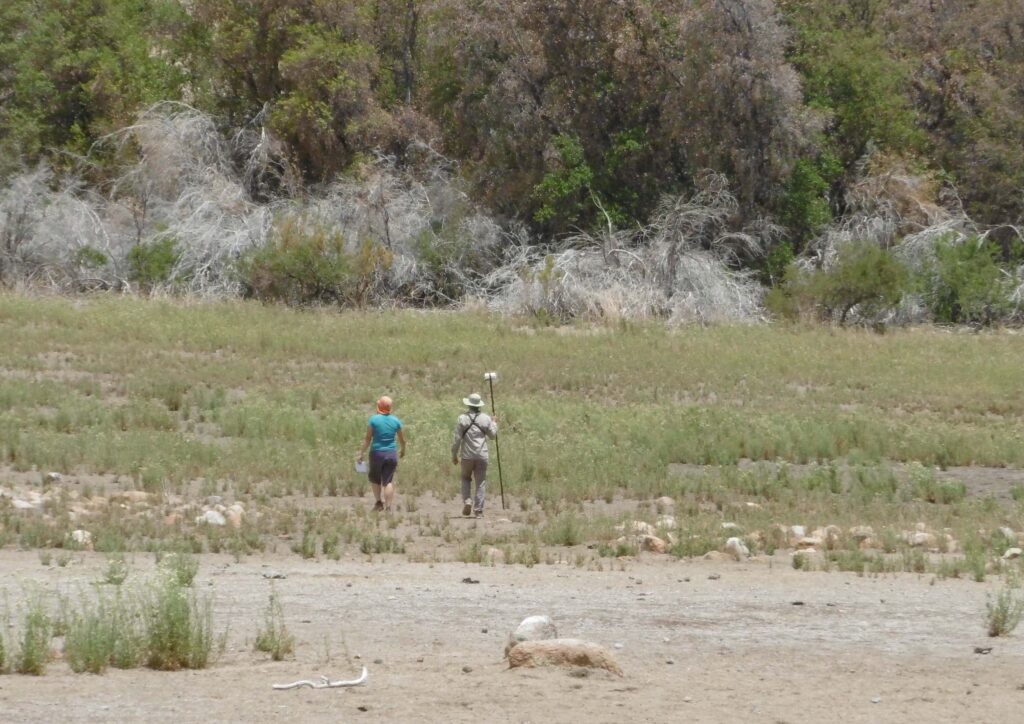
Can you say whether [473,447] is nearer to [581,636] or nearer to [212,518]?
[212,518]

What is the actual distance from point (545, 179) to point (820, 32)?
924 centimetres

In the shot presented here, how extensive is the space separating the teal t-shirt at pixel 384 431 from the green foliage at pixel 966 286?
1005 inches

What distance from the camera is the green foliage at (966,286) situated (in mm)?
39094

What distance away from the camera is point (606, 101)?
142 ft

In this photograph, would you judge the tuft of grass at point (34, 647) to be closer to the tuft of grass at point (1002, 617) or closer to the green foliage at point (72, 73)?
the tuft of grass at point (1002, 617)

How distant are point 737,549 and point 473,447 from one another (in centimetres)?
366

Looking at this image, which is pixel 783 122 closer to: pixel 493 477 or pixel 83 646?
pixel 493 477

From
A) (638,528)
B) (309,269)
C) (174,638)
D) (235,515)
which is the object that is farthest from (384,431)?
(309,269)

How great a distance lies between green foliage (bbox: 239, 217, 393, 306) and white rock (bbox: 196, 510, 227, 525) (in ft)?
75.5

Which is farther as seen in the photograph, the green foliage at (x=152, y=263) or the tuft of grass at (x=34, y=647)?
the green foliage at (x=152, y=263)

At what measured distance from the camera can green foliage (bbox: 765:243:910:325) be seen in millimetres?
37344

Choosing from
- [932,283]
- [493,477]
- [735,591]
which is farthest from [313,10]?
[735,591]

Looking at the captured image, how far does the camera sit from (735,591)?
12.6 metres

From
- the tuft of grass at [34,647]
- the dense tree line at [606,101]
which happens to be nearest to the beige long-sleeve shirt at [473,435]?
the tuft of grass at [34,647]
